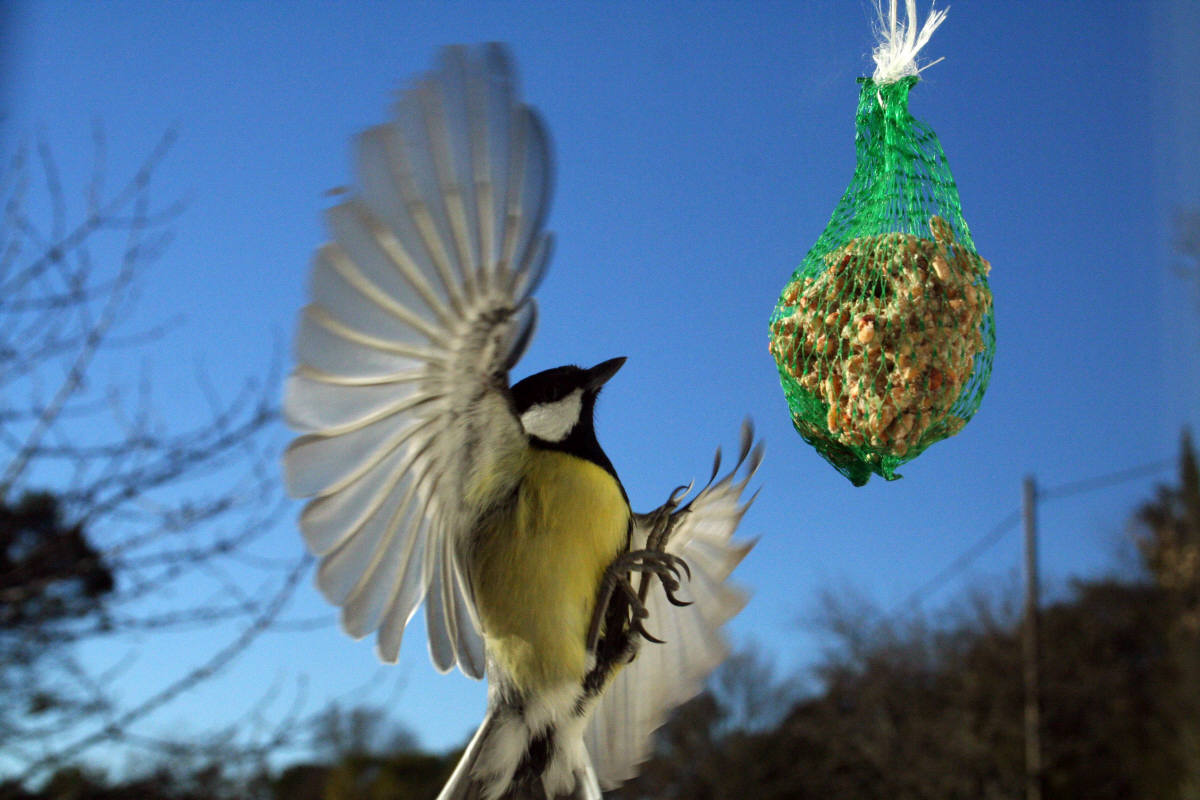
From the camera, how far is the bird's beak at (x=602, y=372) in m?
1.44

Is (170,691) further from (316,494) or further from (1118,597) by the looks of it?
(1118,597)

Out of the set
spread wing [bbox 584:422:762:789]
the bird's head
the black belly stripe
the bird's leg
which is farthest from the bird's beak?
the black belly stripe

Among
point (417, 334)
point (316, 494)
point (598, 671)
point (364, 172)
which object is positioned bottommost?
point (598, 671)

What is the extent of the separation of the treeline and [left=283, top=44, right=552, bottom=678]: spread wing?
7.58 m

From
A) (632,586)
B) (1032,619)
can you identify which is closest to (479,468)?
(632,586)

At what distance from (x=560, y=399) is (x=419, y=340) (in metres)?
0.31

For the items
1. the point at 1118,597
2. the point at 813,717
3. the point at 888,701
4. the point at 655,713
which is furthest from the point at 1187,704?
the point at 655,713

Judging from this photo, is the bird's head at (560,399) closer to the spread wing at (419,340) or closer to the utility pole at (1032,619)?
the spread wing at (419,340)

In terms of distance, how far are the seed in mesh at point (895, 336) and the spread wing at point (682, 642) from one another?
0.75ft

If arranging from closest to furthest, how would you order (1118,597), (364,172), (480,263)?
(364,172)
(480,263)
(1118,597)

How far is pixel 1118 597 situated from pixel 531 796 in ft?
34.7

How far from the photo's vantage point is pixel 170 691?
81.7 inches

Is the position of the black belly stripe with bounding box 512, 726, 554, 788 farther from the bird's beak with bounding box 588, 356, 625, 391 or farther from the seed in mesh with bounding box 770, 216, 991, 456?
the seed in mesh with bounding box 770, 216, 991, 456

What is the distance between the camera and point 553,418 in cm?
146
